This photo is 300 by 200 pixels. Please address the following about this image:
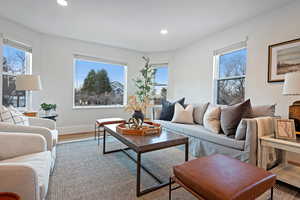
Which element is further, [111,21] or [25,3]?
[111,21]

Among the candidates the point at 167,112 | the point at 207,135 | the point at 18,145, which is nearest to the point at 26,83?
the point at 18,145

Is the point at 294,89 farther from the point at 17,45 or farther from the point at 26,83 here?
the point at 17,45

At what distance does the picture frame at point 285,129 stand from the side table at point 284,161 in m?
0.07

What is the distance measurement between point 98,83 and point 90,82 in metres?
0.22

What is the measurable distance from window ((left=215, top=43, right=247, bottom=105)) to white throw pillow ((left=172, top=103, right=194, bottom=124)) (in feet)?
2.82

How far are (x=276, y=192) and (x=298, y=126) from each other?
86 cm

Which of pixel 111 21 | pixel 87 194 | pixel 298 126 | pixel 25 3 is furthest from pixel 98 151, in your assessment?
pixel 298 126

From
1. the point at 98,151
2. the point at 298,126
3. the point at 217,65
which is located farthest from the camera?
the point at 217,65

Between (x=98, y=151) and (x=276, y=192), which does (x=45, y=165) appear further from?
(x=276, y=192)

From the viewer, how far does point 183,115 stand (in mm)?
3064

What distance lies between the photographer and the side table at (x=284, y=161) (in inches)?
62.6

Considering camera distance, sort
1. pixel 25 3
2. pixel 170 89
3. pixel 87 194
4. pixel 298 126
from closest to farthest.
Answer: pixel 87 194 < pixel 298 126 < pixel 25 3 < pixel 170 89

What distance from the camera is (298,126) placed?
1.87 metres

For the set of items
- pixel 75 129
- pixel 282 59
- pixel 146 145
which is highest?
pixel 282 59
